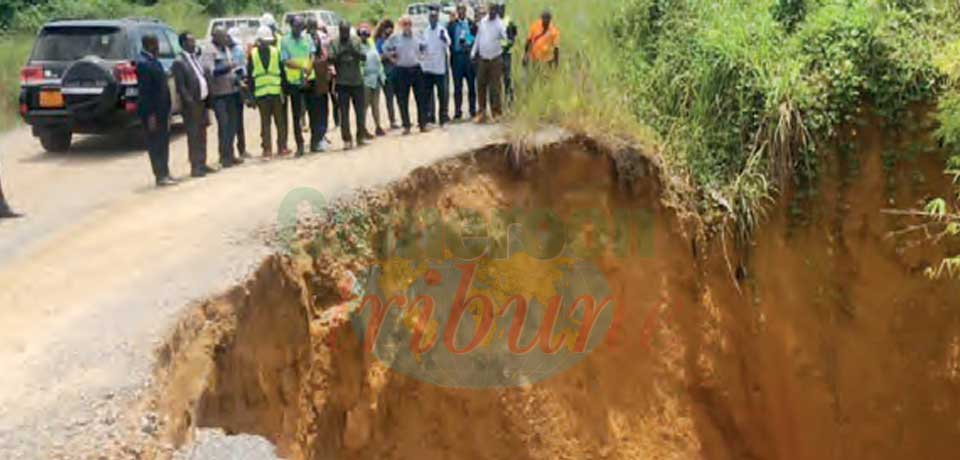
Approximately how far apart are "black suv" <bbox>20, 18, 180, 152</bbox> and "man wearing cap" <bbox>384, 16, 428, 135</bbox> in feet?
9.70

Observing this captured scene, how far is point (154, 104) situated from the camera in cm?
858

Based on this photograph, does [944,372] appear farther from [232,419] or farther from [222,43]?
[222,43]

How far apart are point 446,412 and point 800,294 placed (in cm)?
352

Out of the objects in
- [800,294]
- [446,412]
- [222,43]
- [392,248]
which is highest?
[222,43]

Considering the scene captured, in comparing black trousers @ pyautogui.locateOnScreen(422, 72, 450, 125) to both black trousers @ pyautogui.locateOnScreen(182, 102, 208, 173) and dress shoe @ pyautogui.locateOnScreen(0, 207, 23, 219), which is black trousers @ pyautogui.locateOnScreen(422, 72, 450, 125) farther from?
dress shoe @ pyautogui.locateOnScreen(0, 207, 23, 219)

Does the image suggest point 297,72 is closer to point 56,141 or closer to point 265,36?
point 265,36

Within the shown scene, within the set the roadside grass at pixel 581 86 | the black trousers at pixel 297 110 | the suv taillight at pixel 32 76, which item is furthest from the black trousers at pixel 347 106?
the suv taillight at pixel 32 76

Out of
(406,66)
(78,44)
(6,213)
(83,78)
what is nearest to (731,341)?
(406,66)

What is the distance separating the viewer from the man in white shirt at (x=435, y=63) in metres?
10.2

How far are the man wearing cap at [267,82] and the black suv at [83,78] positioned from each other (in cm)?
213

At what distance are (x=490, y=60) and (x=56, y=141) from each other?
19.5 ft

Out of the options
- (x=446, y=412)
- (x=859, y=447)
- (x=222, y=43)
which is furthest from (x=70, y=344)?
(x=859, y=447)

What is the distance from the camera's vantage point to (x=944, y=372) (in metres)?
8.33

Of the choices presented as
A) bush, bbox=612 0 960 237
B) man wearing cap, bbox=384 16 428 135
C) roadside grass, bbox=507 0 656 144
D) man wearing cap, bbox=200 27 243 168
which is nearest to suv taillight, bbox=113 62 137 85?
man wearing cap, bbox=200 27 243 168
